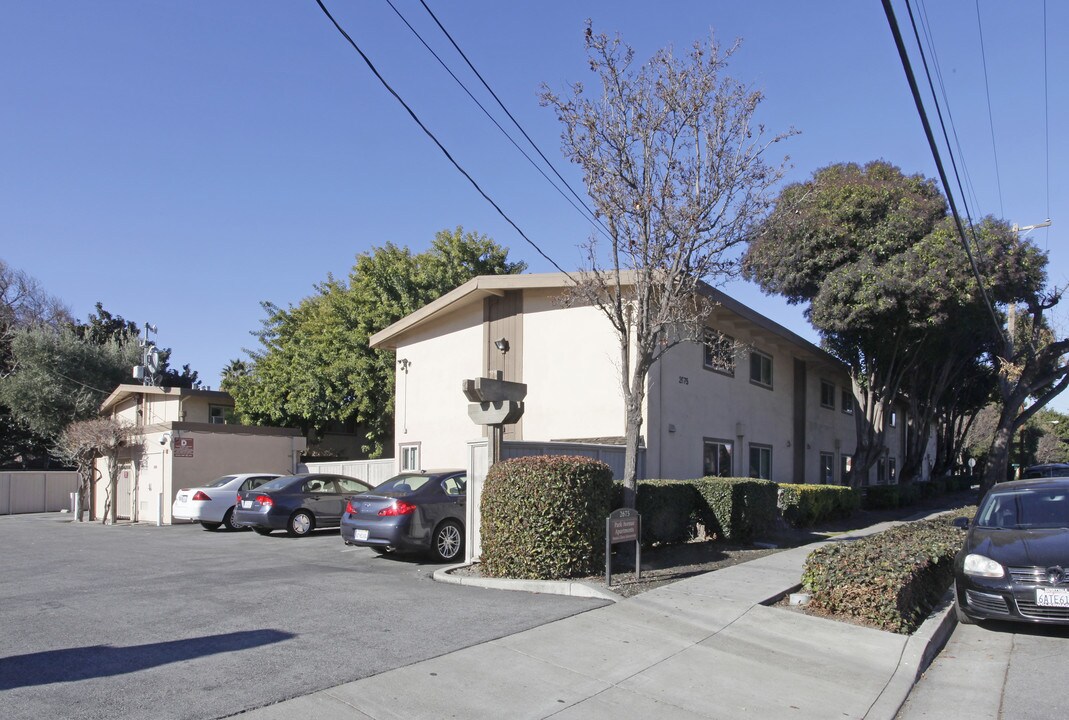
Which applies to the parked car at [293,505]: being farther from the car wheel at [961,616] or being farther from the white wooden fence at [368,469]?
the car wheel at [961,616]

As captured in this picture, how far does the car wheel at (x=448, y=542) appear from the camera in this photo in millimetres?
12055

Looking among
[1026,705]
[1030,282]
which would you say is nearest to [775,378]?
[1030,282]

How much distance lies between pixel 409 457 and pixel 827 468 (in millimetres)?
14779

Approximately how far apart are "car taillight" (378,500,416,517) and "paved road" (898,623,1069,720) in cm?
695

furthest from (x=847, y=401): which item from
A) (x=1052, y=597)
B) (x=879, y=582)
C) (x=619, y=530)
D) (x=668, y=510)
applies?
(x=1052, y=597)

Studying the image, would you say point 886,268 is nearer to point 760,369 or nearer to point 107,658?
point 760,369

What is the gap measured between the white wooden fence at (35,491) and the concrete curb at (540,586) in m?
28.2

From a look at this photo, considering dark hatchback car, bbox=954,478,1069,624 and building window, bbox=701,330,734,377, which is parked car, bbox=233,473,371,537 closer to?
building window, bbox=701,330,734,377

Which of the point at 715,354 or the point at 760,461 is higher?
the point at 715,354

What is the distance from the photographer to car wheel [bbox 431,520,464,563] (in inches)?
475

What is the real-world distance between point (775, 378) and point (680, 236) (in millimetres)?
12286

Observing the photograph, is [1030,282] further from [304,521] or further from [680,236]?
[304,521]

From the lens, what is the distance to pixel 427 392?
20.5m

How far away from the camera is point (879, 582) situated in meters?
8.08
